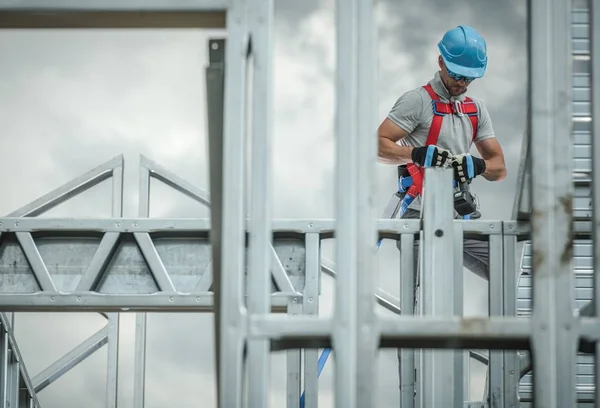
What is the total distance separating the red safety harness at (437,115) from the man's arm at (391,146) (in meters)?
0.09

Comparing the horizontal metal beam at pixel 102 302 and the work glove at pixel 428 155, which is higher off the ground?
the work glove at pixel 428 155

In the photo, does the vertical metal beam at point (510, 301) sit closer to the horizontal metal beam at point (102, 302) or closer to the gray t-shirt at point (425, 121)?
the gray t-shirt at point (425, 121)

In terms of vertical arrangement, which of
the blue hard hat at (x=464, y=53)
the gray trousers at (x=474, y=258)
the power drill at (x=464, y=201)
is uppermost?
the blue hard hat at (x=464, y=53)

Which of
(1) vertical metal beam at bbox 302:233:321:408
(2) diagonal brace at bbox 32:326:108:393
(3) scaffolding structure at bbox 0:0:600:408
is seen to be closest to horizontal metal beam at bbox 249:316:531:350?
(3) scaffolding structure at bbox 0:0:600:408

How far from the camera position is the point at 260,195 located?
4.12 metres

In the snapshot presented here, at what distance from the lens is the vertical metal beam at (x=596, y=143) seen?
4.11 metres

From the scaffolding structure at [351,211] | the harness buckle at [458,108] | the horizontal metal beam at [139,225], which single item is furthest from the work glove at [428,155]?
the scaffolding structure at [351,211]

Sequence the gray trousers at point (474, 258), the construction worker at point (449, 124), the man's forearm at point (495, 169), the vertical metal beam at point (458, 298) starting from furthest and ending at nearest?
the man's forearm at point (495, 169) → the construction worker at point (449, 124) → the gray trousers at point (474, 258) → the vertical metal beam at point (458, 298)

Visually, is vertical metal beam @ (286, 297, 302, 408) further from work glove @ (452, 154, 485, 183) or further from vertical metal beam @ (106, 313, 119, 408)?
vertical metal beam @ (106, 313, 119, 408)

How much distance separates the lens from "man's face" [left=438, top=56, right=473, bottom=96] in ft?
28.0

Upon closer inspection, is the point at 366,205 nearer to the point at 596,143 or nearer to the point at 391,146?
the point at 596,143

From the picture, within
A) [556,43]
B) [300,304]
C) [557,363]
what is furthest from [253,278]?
[300,304]

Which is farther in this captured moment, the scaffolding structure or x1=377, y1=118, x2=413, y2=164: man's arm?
x1=377, y1=118, x2=413, y2=164: man's arm

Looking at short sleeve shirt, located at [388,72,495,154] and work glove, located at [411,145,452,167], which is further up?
short sleeve shirt, located at [388,72,495,154]
